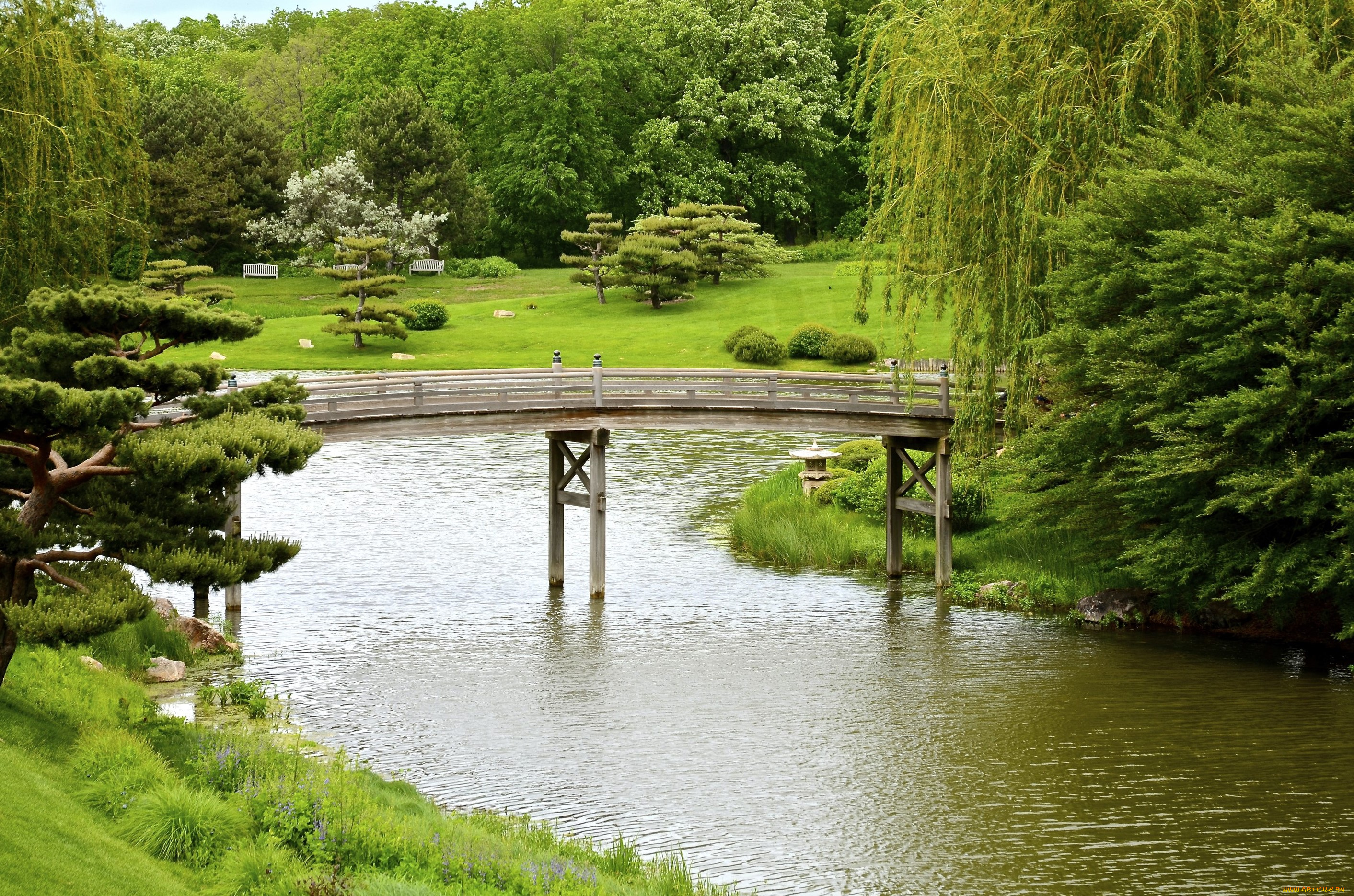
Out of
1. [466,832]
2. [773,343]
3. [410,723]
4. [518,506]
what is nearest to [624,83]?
[773,343]

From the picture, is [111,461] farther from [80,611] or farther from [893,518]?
[893,518]

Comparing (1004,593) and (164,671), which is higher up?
(164,671)

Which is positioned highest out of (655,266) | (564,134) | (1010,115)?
(564,134)

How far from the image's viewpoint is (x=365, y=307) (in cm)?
6131

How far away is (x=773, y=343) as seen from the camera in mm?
58000

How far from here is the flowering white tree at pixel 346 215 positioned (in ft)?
238

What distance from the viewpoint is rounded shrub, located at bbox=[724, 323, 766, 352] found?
58656mm

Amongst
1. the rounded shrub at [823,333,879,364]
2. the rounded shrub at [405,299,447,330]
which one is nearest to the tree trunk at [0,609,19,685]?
the rounded shrub at [823,333,879,364]

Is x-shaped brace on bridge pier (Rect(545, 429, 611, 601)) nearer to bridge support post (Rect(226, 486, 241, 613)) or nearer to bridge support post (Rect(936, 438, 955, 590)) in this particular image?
bridge support post (Rect(226, 486, 241, 613))

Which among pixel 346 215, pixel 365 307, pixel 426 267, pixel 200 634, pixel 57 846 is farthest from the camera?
pixel 426 267

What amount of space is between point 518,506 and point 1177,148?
805 inches

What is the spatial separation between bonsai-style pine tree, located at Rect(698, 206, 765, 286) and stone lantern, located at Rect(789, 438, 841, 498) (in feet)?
101

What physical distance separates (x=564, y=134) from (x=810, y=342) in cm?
2600

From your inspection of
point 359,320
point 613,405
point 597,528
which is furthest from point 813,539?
point 359,320
